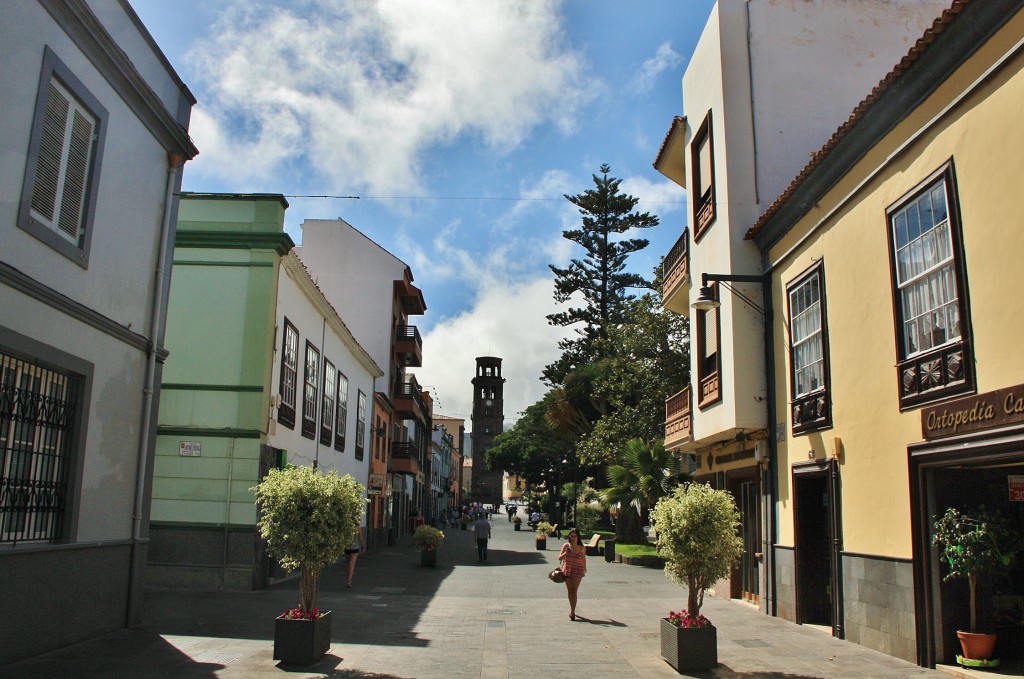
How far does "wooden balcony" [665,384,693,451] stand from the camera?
60.3ft

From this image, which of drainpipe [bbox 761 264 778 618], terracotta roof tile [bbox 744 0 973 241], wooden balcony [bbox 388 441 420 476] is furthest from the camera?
wooden balcony [bbox 388 441 420 476]

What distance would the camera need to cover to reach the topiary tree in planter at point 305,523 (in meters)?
9.23

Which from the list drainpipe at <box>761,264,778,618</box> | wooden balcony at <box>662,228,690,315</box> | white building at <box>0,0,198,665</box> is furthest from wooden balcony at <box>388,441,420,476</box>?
white building at <box>0,0,198,665</box>

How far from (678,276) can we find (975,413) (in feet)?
34.8

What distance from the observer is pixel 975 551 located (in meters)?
8.45

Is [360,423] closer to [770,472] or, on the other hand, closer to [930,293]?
[770,472]

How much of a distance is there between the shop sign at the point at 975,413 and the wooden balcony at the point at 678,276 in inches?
353

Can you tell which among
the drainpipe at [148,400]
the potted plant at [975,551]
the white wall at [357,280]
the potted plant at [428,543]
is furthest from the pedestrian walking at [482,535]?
the potted plant at [975,551]

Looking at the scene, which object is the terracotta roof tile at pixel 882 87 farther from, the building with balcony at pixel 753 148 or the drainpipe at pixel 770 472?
the drainpipe at pixel 770 472

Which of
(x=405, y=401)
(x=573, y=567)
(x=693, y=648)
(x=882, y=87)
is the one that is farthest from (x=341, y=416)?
(x=882, y=87)

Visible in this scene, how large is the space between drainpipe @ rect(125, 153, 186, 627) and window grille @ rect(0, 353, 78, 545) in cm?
163

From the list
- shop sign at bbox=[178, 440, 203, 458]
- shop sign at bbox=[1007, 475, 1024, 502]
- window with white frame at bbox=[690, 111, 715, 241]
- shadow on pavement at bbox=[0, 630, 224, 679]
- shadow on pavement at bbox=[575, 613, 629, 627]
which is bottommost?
shadow on pavement at bbox=[575, 613, 629, 627]

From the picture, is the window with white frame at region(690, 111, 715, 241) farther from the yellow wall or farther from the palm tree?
the palm tree

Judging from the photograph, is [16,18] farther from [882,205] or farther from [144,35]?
[882,205]
